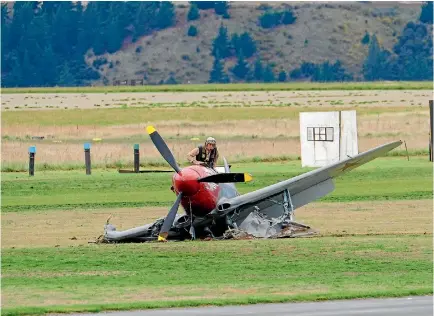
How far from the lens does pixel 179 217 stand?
26297 mm

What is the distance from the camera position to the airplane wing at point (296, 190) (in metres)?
26.0

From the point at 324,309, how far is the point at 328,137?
31476 mm

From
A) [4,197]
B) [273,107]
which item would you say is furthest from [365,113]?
[4,197]

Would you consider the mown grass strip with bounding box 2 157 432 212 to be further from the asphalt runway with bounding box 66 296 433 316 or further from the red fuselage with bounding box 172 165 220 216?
the asphalt runway with bounding box 66 296 433 316

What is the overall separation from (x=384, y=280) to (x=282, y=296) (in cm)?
230

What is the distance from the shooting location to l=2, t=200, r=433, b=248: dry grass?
2797 centimetres

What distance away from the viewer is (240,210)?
26109 mm

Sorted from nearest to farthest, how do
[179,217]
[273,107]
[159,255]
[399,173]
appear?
[159,255] → [179,217] → [399,173] → [273,107]

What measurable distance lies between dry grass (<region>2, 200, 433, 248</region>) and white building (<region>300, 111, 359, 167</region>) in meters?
13.1

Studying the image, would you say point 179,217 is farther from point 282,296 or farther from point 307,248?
point 282,296

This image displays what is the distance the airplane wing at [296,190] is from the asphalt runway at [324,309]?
7437 mm

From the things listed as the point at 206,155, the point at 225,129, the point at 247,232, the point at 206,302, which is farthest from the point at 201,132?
the point at 206,302

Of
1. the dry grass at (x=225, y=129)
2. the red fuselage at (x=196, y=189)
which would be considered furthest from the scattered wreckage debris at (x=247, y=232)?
the dry grass at (x=225, y=129)

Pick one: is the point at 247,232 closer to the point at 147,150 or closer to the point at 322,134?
the point at 322,134
